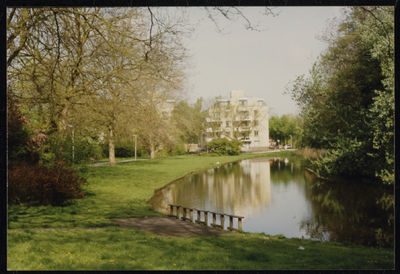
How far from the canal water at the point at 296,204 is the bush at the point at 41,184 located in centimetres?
A: 366

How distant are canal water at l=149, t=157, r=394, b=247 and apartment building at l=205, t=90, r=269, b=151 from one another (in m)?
3.20

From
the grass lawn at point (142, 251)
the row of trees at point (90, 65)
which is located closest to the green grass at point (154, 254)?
the grass lawn at point (142, 251)

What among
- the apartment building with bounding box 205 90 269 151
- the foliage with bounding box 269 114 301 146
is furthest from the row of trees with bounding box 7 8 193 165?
the foliage with bounding box 269 114 301 146

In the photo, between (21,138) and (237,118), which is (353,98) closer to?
(237,118)

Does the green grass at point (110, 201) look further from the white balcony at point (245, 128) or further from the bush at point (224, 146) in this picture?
the white balcony at point (245, 128)

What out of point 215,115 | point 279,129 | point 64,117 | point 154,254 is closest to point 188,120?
point 215,115

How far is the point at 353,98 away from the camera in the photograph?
13.1 m

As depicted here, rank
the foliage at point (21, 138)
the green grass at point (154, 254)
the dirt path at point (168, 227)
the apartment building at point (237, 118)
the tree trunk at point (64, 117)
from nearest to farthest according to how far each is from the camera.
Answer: the green grass at point (154, 254) → the dirt path at point (168, 227) → the foliage at point (21, 138) → the tree trunk at point (64, 117) → the apartment building at point (237, 118)

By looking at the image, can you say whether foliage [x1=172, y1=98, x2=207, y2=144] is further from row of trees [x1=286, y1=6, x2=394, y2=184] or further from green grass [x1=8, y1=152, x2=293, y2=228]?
row of trees [x1=286, y1=6, x2=394, y2=184]

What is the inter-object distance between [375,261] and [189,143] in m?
22.4

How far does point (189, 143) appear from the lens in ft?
91.9

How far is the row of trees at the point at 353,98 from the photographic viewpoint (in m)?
11.1

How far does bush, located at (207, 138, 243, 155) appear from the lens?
2271cm

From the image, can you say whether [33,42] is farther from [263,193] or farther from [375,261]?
[263,193]
